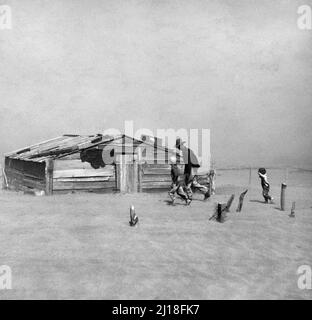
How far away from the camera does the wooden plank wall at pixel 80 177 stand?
15.8m

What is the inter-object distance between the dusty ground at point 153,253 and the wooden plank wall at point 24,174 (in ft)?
14.8

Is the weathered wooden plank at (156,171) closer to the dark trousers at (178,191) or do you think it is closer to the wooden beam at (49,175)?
the dark trousers at (178,191)

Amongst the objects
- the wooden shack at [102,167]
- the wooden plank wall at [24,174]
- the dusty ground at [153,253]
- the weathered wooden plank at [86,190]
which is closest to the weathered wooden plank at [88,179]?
the wooden shack at [102,167]

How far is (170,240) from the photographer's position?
810 cm

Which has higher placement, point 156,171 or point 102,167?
point 102,167

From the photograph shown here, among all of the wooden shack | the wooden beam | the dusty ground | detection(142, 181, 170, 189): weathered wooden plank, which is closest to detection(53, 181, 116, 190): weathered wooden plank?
the wooden shack

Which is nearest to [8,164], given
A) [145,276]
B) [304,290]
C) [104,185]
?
[104,185]

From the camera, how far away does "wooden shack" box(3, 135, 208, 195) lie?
1589 cm

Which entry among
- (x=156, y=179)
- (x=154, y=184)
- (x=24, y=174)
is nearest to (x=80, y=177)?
(x=154, y=184)

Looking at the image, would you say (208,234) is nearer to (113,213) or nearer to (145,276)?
(145,276)

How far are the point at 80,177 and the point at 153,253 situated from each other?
389 inches

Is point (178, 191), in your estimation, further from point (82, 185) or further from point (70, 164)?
point (70, 164)

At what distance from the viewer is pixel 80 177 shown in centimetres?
1619
